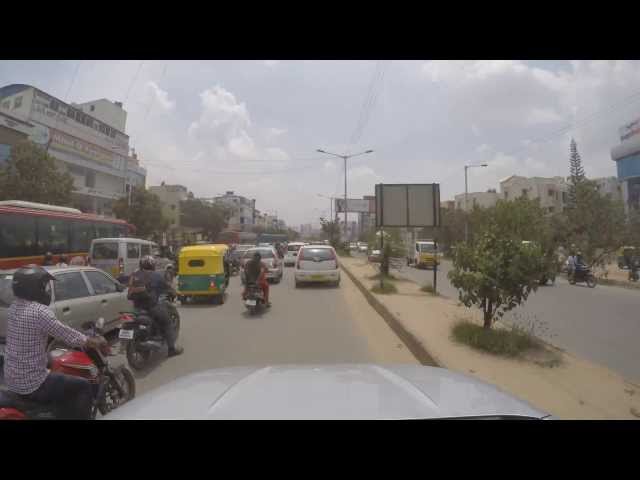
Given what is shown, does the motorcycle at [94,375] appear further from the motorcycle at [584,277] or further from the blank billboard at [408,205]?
the motorcycle at [584,277]

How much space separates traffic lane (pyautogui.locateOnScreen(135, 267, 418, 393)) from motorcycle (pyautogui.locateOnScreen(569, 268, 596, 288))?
12.1 m

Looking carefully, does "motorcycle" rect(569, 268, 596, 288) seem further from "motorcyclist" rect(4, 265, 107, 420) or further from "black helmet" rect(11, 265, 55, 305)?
"black helmet" rect(11, 265, 55, 305)

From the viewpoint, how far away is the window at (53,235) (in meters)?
13.3

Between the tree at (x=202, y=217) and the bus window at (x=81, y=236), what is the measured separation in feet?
127

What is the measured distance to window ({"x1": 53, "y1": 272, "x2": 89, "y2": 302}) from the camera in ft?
18.2

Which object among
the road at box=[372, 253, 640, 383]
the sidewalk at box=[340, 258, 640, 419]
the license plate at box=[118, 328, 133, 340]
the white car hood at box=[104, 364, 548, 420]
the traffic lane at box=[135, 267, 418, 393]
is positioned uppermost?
the white car hood at box=[104, 364, 548, 420]

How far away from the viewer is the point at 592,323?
28.6ft

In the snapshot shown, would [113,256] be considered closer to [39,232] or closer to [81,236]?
[39,232]

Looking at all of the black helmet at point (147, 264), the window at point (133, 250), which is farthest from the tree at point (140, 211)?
the black helmet at point (147, 264)

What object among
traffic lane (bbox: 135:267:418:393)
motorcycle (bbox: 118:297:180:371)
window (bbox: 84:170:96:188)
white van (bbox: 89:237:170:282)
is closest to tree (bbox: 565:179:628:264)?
traffic lane (bbox: 135:267:418:393)

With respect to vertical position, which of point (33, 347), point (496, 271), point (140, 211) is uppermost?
point (140, 211)

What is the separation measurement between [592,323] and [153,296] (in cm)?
909

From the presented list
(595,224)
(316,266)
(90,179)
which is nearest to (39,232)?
(316,266)
